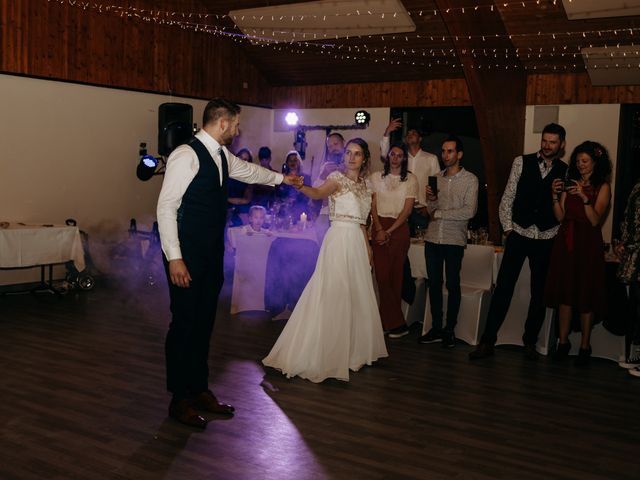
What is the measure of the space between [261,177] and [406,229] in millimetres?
2191

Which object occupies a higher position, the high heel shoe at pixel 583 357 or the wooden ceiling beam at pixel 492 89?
the wooden ceiling beam at pixel 492 89

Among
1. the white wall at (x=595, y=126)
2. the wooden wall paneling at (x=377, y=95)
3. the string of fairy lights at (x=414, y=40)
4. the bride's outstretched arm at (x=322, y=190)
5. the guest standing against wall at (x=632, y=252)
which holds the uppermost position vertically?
the string of fairy lights at (x=414, y=40)

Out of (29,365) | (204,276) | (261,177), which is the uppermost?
(261,177)

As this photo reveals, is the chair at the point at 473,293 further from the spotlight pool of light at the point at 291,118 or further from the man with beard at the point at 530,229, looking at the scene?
the spotlight pool of light at the point at 291,118

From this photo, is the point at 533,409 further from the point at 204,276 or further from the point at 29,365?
the point at 29,365

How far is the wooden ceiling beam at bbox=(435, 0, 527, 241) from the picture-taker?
7852mm

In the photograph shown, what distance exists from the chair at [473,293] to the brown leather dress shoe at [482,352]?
1.27ft

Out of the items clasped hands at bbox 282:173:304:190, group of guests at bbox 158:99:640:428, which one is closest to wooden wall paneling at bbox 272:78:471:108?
group of guests at bbox 158:99:640:428

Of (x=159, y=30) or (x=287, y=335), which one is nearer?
(x=287, y=335)

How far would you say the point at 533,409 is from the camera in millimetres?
4145

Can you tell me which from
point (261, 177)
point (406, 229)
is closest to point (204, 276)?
point (261, 177)

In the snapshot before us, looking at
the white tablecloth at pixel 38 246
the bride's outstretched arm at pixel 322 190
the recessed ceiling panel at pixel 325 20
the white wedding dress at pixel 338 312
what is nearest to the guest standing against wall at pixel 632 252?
the white wedding dress at pixel 338 312

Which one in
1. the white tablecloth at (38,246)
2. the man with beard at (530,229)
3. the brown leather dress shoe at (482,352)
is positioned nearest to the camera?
the man with beard at (530,229)

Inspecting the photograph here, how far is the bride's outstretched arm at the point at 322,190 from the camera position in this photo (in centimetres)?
449
